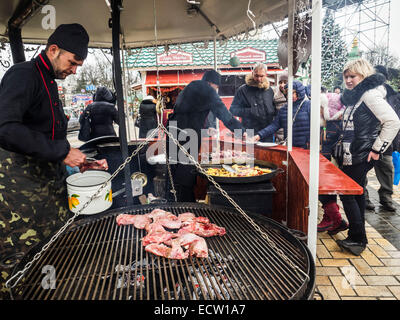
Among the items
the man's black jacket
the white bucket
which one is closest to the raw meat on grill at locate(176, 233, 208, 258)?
the white bucket

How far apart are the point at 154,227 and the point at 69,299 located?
0.86 m

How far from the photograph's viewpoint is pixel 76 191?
2.37 meters

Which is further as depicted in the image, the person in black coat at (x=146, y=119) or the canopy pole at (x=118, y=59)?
the person in black coat at (x=146, y=119)

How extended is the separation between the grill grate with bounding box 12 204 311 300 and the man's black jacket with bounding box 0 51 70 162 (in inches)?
29.2

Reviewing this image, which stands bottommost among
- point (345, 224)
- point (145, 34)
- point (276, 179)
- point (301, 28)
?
point (345, 224)

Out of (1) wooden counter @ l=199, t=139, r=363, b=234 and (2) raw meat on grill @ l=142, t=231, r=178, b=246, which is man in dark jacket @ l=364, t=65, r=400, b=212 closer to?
(1) wooden counter @ l=199, t=139, r=363, b=234

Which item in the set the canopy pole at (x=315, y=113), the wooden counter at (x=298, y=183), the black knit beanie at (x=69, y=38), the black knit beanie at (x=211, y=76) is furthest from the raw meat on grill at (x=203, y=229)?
the black knit beanie at (x=211, y=76)

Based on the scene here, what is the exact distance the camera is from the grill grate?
158 cm

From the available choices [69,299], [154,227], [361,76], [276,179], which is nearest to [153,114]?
[276,179]

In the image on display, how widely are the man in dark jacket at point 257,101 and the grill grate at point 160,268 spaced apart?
3610 mm

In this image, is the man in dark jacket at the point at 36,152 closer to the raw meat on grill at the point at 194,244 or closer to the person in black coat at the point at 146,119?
the raw meat on grill at the point at 194,244

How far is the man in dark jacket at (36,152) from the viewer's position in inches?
85.5
